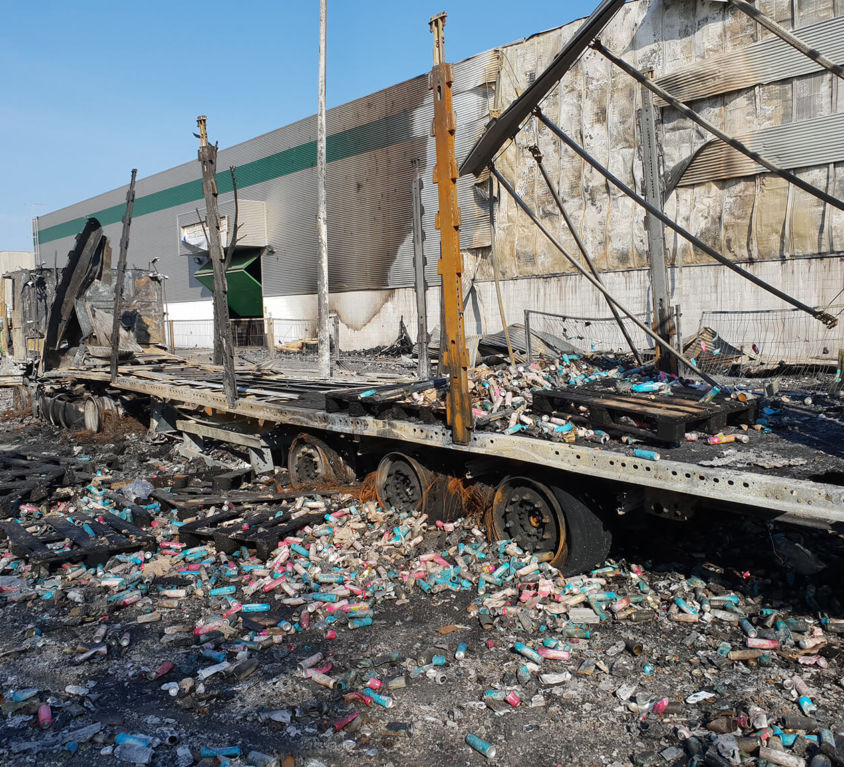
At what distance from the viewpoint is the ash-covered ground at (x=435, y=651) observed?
352 centimetres

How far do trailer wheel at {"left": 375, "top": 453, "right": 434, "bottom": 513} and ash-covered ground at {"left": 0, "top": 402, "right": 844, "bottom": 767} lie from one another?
0.80 ft

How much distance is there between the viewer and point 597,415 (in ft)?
17.9

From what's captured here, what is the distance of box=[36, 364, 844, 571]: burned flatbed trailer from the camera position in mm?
4215

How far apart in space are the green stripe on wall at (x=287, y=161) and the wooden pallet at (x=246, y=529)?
2124cm

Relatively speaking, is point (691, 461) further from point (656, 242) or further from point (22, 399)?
point (22, 399)

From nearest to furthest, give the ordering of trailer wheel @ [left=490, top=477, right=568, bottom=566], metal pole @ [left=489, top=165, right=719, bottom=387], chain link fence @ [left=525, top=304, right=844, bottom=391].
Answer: trailer wheel @ [left=490, top=477, right=568, bottom=566] < metal pole @ [left=489, top=165, right=719, bottom=387] < chain link fence @ [left=525, top=304, right=844, bottom=391]

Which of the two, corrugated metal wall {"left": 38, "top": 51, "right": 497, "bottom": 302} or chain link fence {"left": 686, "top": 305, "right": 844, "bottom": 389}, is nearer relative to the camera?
chain link fence {"left": 686, "top": 305, "right": 844, "bottom": 389}

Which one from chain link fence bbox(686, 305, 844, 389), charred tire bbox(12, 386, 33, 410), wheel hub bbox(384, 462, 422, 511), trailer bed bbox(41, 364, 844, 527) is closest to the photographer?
trailer bed bbox(41, 364, 844, 527)

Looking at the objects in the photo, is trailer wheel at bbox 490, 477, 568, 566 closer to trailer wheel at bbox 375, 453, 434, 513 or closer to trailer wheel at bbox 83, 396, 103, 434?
trailer wheel at bbox 375, 453, 434, 513

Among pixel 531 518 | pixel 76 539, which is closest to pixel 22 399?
pixel 76 539

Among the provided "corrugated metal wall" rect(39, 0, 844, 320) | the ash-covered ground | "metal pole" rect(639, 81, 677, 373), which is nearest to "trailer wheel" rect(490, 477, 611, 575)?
the ash-covered ground

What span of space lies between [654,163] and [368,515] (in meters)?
5.79

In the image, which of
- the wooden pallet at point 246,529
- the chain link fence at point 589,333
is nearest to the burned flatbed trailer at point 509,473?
the wooden pallet at point 246,529

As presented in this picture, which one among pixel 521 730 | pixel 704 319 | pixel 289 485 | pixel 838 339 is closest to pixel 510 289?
pixel 704 319
